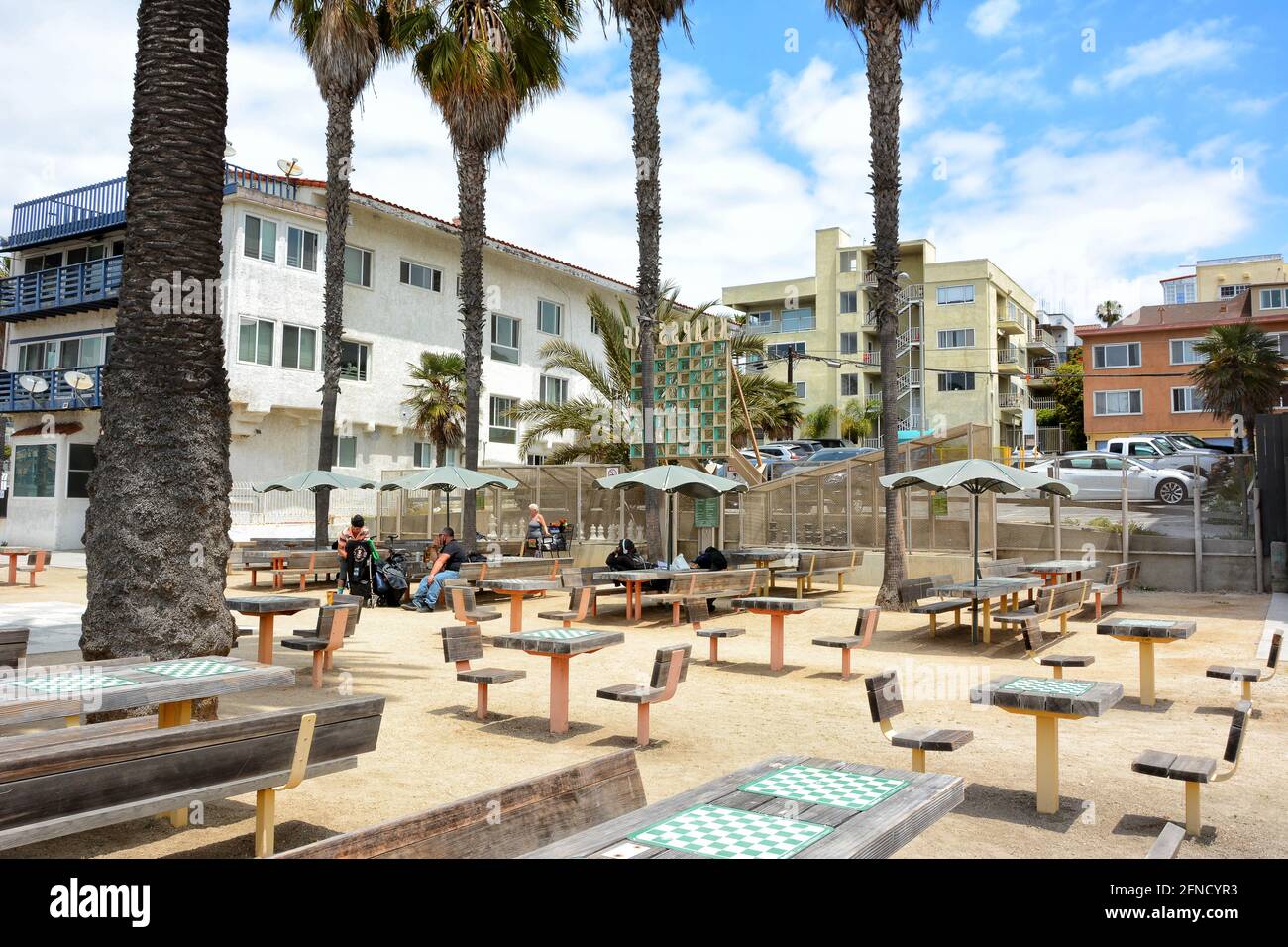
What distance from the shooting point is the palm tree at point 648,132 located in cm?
1833

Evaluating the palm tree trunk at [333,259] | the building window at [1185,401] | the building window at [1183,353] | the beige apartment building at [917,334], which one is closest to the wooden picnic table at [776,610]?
the palm tree trunk at [333,259]

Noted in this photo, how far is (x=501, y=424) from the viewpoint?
36.9 m

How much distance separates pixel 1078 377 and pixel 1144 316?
12777mm

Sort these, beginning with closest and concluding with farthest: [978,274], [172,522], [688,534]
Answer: [172,522], [688,534], [978,274]

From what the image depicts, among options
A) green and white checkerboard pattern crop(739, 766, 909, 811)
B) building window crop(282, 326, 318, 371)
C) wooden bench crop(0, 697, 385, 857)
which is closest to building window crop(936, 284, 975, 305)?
building window crop(282, 326, 318, 371)

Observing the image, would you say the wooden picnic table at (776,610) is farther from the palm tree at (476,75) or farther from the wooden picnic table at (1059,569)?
the palm tree at (476,75)

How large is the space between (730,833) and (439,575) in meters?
14.2

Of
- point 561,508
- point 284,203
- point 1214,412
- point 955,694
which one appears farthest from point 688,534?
point 1214,412

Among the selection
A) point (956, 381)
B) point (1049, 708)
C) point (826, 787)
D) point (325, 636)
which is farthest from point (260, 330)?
point (956, 381)

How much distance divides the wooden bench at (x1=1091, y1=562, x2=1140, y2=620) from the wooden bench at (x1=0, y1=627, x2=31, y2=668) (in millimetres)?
14517

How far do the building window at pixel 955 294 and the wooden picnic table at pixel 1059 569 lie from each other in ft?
134

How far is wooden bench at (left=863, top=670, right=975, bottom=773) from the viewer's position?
593cm
